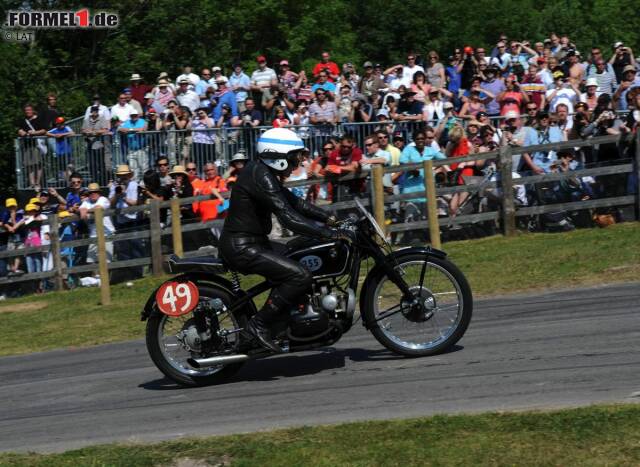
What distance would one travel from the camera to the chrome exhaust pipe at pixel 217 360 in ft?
31.0

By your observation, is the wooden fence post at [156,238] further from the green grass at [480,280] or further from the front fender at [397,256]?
the front fender at [397,256]

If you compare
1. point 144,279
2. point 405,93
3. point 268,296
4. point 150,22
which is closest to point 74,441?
point 268,296

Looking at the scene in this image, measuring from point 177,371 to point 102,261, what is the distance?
645cm

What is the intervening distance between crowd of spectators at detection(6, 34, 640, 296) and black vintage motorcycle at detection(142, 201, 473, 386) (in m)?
6.90

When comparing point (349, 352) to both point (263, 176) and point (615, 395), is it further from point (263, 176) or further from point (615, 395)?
point (615, 395)

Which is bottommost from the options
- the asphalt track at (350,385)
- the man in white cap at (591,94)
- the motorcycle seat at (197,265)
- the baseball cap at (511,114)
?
the asphalt track at (350,385)

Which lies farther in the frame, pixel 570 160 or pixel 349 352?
pixel 570 160

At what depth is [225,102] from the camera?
21000 millimetres

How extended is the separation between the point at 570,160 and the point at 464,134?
1.66 meters

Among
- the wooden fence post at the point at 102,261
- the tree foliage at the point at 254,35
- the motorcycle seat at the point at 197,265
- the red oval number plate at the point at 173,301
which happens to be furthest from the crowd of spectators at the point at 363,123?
the red oval number plate at the point at 173,301

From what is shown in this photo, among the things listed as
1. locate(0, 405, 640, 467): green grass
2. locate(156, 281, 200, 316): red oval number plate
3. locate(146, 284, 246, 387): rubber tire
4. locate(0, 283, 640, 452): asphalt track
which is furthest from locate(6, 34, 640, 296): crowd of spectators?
locate(0, 405, 640, 467): green grass

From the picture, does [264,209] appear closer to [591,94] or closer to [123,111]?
[591,94]

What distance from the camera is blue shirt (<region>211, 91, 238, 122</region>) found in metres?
21.0

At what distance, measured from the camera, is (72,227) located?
57.0 feet
